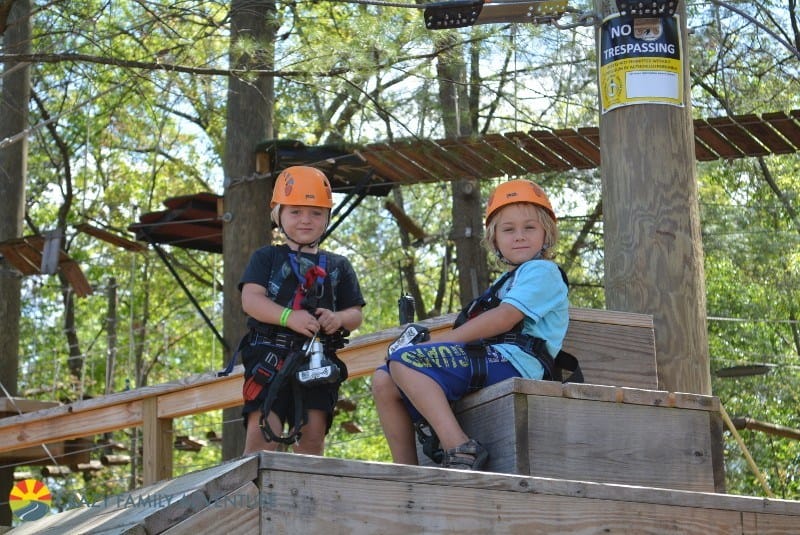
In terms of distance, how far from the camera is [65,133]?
76.6 ft

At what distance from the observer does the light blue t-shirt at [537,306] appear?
14.5 feet

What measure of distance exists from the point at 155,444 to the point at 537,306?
4.31 meters

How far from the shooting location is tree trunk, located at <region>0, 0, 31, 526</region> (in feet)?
47.0

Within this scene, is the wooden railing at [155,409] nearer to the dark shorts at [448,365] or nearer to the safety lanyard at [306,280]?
the safety lanyard at [306,280]

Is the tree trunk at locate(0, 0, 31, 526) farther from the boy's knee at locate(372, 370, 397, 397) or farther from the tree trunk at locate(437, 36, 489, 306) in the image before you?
the boy's knee at locate(372, 370, 397, 397)

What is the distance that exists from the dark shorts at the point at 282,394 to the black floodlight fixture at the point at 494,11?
1.92 meters

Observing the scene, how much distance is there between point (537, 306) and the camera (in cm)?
445

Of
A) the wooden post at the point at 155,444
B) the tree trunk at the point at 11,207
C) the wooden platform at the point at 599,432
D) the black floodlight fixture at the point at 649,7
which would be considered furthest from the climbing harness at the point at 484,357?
the tree trunk at the point at 11,207

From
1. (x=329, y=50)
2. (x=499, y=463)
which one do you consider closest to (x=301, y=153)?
(x=329, y=50)

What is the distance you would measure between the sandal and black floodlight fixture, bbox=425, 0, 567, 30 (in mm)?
2592

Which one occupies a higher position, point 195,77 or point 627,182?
point 195,77

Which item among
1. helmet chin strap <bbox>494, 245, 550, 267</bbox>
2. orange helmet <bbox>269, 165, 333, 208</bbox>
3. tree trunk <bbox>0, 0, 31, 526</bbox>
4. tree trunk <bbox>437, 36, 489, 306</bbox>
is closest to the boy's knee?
helmet chin strap <bbox>494, 245, 550, 267</bbox>

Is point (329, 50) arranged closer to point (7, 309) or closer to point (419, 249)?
point (7, 309)

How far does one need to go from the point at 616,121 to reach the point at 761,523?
6.83ft
